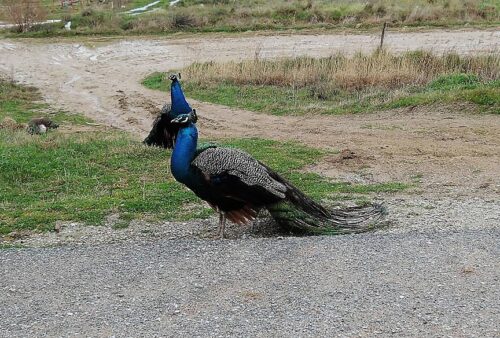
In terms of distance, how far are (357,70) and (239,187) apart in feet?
44.5

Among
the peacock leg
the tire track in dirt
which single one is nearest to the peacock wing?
the peacock leg

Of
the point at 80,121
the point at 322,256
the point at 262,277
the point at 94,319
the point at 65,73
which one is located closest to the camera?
the point at 94,319

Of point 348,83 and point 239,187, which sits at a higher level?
point 239,187

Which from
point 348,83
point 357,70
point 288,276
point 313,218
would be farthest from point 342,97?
point 288,276

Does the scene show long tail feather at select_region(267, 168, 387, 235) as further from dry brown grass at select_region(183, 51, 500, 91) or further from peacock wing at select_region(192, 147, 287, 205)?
dry brown grass at select_region(183, 51, 500, 91)

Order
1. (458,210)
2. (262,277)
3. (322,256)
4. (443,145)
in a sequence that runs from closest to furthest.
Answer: (262,277) → (322,256) → (458,210) → (443,145)

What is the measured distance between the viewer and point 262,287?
6.41 m

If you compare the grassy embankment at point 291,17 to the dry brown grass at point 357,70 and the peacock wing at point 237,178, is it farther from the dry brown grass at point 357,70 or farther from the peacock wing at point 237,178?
the peacock wing at point 237,178

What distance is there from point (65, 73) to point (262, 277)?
73.2ft

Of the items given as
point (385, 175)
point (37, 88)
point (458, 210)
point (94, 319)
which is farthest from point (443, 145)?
point (37, 88)

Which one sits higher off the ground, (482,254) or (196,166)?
(196,166)

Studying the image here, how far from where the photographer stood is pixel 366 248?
7332 mm

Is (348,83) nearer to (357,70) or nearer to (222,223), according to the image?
(357,70)

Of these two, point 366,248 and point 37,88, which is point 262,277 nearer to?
point 366,248
